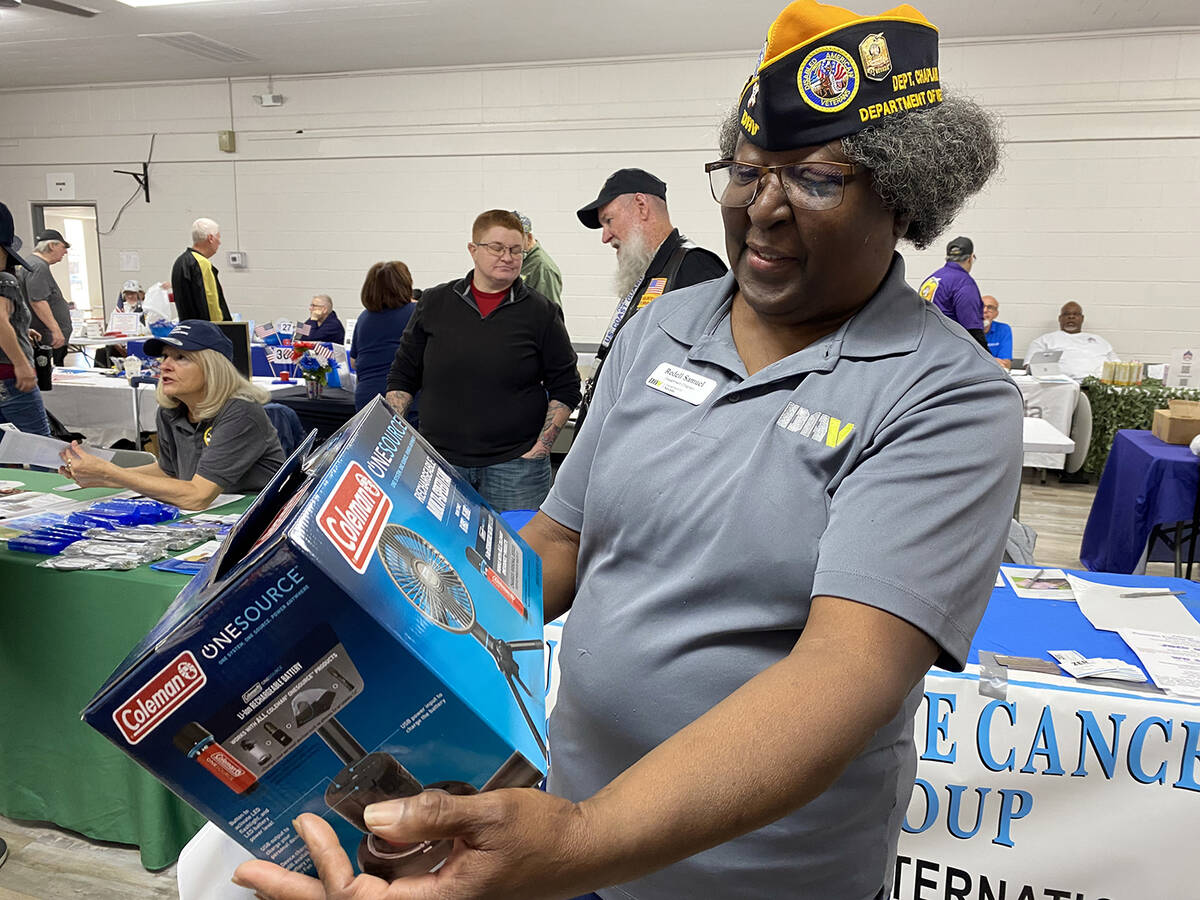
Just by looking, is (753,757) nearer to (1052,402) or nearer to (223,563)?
(223,563)

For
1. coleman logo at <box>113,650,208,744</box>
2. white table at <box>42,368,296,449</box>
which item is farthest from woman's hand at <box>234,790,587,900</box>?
white table at <box>42,368,296,449</box>

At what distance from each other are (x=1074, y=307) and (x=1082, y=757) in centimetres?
613

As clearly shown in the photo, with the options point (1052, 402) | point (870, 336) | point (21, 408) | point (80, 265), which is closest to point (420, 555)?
point (870, 336)

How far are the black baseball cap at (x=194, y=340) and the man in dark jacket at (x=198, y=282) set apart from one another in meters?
3.70

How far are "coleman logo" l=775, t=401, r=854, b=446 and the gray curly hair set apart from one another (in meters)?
0.20

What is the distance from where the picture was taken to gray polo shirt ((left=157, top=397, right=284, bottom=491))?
252cm

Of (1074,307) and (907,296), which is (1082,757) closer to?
(907,296)

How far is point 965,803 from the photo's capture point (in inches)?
64.3

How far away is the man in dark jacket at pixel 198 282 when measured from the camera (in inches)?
234

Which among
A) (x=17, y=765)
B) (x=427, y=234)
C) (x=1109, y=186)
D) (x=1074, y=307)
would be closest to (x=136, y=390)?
(x=17, y=765)

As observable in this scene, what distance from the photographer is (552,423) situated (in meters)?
3.31

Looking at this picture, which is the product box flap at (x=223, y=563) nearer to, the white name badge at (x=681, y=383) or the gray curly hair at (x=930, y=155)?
the white name badge at (x=681, y=383)

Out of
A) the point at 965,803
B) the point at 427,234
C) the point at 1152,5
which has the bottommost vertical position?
the point at 965,803

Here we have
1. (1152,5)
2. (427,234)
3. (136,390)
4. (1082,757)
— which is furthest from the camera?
(427,234)
